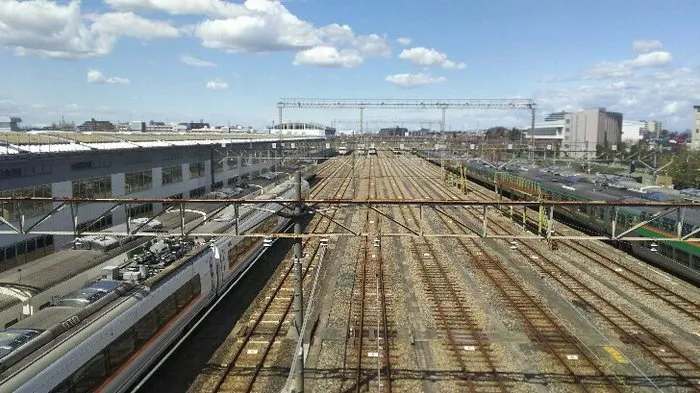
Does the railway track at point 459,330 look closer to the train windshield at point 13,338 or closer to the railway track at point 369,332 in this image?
the railway track at point 369,332

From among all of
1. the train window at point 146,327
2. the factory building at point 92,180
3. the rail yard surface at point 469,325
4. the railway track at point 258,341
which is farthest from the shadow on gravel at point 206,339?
the factory building at point 92,180

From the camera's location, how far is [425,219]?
40375 millimetres


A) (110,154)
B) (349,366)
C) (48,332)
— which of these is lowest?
(349,366)

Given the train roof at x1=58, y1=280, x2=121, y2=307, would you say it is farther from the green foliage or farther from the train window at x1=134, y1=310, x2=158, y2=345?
the green foliage

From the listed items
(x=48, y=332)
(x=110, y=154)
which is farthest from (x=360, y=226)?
(x=48, y=332)

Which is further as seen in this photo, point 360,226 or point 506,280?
point 360,226

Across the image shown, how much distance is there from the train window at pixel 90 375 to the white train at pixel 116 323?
2 cm

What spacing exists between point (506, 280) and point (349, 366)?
1172cm

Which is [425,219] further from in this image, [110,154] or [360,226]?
[110,154]

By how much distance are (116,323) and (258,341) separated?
20.2ft

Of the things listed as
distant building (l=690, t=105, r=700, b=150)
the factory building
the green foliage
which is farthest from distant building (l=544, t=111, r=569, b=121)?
the factory building

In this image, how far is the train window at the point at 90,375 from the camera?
10086mm

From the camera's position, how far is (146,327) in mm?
13055

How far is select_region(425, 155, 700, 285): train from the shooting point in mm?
22953
